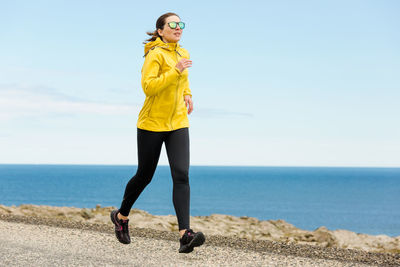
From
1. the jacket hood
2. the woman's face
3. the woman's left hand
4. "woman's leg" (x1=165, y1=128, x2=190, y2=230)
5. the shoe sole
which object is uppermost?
the woman's face

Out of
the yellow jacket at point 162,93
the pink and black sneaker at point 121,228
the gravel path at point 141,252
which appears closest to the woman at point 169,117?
the yellow jacket at point 162,93

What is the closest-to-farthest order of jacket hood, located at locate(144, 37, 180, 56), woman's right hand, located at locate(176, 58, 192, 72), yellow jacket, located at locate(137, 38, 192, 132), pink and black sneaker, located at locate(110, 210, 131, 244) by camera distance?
woman's right hand, located at locate(176, 58, 192, 72)
yellow jacket, located at locate(137, 38, 192, 132)
jacket hood, located at locate(144, 37, 180, 56)
pink and black sneaker, located at locate(110, 210, 131, 244)

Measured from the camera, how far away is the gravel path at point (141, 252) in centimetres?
545

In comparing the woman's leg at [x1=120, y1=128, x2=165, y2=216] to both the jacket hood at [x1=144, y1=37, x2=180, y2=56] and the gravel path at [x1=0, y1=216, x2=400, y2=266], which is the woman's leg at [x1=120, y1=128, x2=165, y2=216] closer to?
the gravel path at [x1=0, y1=216, x2=400, y2=266]

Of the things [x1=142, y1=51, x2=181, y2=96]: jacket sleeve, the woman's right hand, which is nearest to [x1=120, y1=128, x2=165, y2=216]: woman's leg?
[x1=142, y1=51, x2=181, y2=96]: jacket sleeve

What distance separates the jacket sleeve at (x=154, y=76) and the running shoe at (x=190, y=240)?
161 centimetres

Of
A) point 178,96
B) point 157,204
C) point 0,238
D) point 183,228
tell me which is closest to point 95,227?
point 0,238

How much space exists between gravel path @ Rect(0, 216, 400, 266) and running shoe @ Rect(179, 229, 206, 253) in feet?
0.53

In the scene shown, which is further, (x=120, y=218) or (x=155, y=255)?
(x=120, y=218)

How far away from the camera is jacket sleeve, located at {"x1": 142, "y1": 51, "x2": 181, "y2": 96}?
16.9ft

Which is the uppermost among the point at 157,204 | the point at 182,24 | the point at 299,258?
the point at 182,24

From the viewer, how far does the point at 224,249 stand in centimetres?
616

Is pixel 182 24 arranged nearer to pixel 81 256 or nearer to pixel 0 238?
pixel 81 256

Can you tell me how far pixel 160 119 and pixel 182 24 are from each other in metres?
1.09
